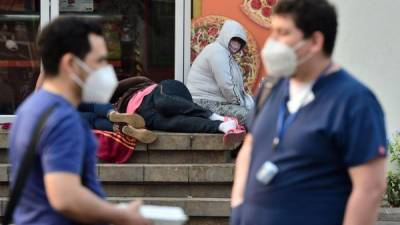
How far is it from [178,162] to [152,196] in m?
0.38

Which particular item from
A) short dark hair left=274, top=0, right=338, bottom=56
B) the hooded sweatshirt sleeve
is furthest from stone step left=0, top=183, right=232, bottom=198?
short dark hair left=274, top=0, right=338, bottom=56

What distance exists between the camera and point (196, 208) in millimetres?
6957

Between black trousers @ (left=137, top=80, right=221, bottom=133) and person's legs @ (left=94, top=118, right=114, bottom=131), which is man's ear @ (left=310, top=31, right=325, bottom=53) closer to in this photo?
black trousers @ (left=137, top=80, right=221, bottom=133)

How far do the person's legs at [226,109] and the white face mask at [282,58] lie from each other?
13.6 ft

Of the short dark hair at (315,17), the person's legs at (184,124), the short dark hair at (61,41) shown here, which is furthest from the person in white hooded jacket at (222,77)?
the short dark hair at (61,41)

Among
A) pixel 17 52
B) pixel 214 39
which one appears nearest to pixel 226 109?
pixel 214 39

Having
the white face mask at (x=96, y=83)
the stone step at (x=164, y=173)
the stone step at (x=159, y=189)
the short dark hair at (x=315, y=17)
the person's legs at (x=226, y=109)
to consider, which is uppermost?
the short dark hair at (x=315, y=17)

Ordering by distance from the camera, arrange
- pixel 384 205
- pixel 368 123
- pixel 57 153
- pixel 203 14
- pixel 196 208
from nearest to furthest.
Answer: pixel 57 153 → pixel 368 123 → pixel 196 208 → pixel 384 205 → pixel 203 14

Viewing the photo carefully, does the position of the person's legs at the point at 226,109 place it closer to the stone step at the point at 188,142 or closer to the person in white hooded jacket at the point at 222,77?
the person in white hooded jacket at the point at 222,77

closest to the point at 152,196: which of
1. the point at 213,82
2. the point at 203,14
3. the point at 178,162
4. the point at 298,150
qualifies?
the point at 178,162

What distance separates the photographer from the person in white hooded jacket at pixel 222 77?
24.8ft

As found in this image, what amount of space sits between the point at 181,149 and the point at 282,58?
4.09 meters

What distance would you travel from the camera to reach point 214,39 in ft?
26.5

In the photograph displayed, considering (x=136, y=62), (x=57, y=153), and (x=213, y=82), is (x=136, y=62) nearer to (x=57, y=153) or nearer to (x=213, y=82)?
(x=213, y=82)
